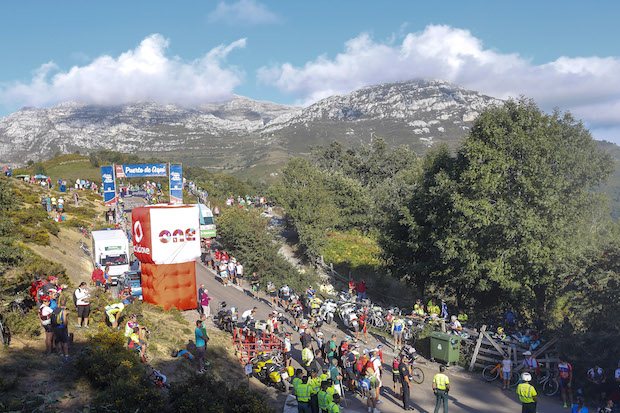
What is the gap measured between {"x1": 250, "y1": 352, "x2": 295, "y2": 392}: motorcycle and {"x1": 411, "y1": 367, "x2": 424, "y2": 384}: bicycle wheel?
4545 millimetres

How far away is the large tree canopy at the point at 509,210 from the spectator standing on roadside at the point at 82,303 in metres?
16.8

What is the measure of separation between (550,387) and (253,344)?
10625mm

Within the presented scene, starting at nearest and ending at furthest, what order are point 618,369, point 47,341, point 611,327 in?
point 47,341
point 618,369
point 611,327

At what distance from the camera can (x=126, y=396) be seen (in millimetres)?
8992

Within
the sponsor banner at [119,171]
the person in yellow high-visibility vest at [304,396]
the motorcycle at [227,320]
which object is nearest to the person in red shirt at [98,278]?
the motorcycle at [227,320]

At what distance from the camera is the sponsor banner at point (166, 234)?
1828 centimetres

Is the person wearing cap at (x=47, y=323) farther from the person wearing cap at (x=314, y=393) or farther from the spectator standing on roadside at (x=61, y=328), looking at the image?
the person wearing cap at (x=314, y=393)

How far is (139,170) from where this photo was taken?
104 ft

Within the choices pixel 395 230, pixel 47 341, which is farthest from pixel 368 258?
pixel 47 341

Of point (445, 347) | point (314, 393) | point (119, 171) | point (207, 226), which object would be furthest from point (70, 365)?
point (207, 226)

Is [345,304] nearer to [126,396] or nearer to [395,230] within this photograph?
[395,230]

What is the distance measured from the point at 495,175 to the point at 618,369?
1179cm

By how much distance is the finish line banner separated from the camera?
31.1 metres

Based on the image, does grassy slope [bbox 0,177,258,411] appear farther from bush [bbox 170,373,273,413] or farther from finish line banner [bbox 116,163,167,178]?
finish line banner [bbox 116,163,167,178]
